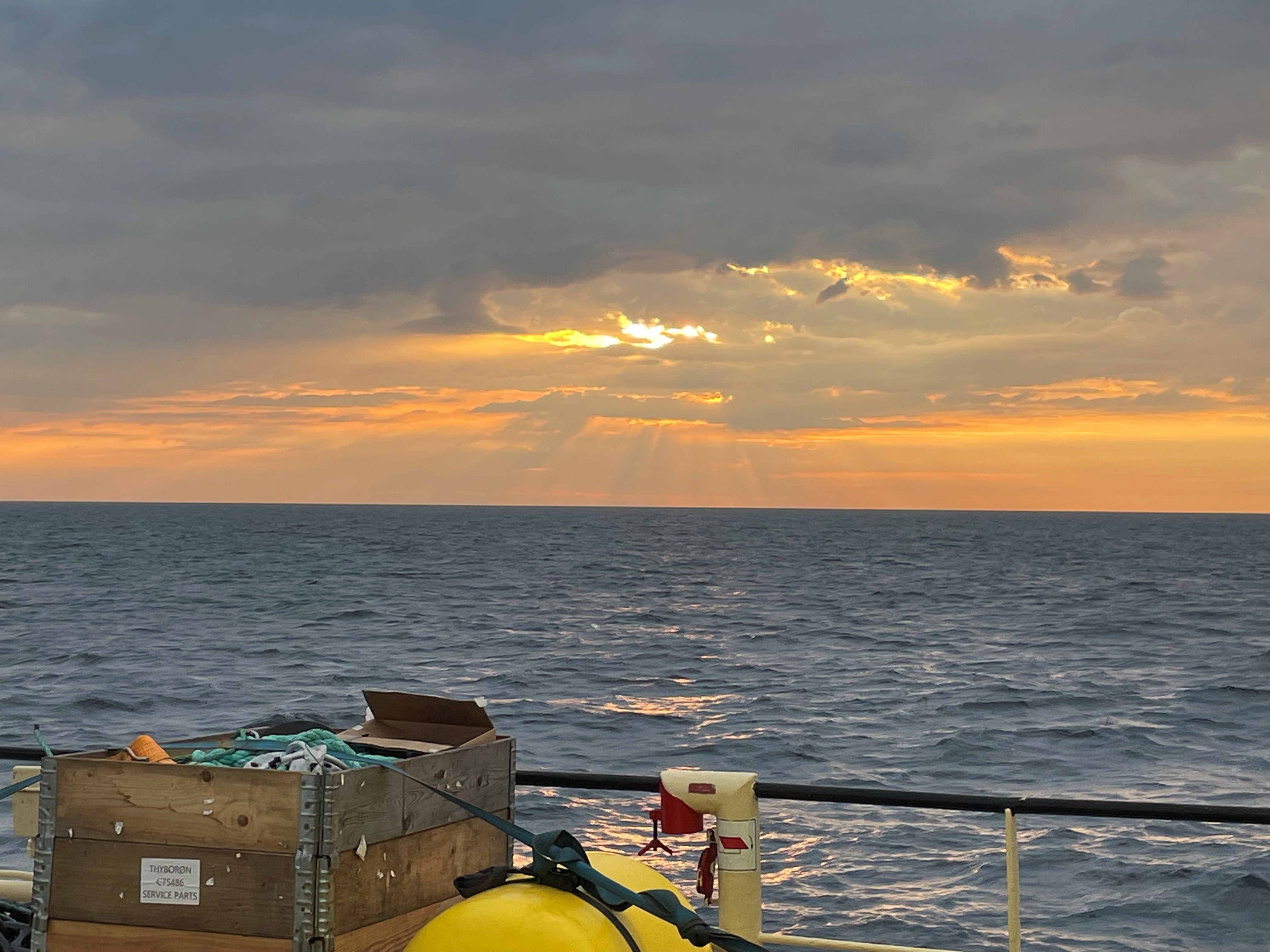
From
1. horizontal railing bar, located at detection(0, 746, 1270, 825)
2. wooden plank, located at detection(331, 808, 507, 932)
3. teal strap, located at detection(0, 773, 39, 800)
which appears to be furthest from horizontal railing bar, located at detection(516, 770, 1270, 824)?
teal strap, located at detection(0, 773, 39, 800)

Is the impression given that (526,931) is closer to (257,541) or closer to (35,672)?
(35,672)

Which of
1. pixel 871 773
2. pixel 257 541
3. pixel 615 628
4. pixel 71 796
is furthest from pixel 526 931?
pixel 257 541

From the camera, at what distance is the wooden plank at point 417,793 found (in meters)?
3.58

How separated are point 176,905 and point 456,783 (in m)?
0.88

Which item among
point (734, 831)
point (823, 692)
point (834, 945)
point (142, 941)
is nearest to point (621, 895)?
point (734, 831)

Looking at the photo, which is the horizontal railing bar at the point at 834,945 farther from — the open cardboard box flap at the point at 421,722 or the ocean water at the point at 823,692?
the ocean water at the point at 823,692

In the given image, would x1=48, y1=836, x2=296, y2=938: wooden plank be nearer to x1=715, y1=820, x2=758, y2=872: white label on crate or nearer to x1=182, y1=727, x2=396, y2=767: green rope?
x1=182, y1=727, x2=396, y2=767: green rope

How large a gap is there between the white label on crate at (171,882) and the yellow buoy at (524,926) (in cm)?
61

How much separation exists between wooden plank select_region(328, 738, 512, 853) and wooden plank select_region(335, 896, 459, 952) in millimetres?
244

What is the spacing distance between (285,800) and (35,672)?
38.2 meters

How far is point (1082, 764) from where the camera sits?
2462 cm

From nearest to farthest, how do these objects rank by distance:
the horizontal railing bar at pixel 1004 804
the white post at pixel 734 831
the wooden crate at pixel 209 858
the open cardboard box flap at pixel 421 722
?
the wooden crate at pixel 209 858 → the horizontal railing bar at pixel 1004 804 → the white post at pixel 734 831 → the open cardboard box flap at pixel 421 722

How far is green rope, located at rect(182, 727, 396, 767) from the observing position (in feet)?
12.7

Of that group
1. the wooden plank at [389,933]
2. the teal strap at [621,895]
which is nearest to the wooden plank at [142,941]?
the wooden plank at [389,933]
